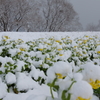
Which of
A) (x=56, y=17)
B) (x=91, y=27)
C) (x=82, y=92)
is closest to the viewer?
(x=82, y=92)

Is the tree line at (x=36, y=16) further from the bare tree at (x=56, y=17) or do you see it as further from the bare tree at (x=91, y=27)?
the bare tree at (x=91, y=27)

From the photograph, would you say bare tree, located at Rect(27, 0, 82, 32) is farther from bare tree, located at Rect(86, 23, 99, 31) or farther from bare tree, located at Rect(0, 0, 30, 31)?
bare tree, located at Rect(86, 23, 99, 31)

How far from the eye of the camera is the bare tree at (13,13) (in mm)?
21703

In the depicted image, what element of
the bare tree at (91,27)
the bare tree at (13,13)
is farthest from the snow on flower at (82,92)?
the bare tree at (91,27)

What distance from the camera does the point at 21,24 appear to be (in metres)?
23.9

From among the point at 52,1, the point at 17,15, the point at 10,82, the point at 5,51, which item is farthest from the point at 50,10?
the point at 10,82

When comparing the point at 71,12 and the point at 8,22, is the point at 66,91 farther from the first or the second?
the point at 71,12

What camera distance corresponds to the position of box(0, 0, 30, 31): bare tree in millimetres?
21703

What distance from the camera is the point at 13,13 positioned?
23.0m

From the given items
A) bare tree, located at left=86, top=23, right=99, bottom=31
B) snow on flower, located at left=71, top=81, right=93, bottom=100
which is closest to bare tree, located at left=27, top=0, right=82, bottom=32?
bare tree, located at left=86, top=23, right=99, bottom=31

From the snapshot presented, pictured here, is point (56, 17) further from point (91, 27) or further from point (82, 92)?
point (82, 92)

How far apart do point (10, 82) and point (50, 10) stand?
88.3 ft

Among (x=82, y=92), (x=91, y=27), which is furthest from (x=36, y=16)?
(x=82, y=92)

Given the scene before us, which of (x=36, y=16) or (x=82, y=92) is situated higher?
(x=36, y=16)
